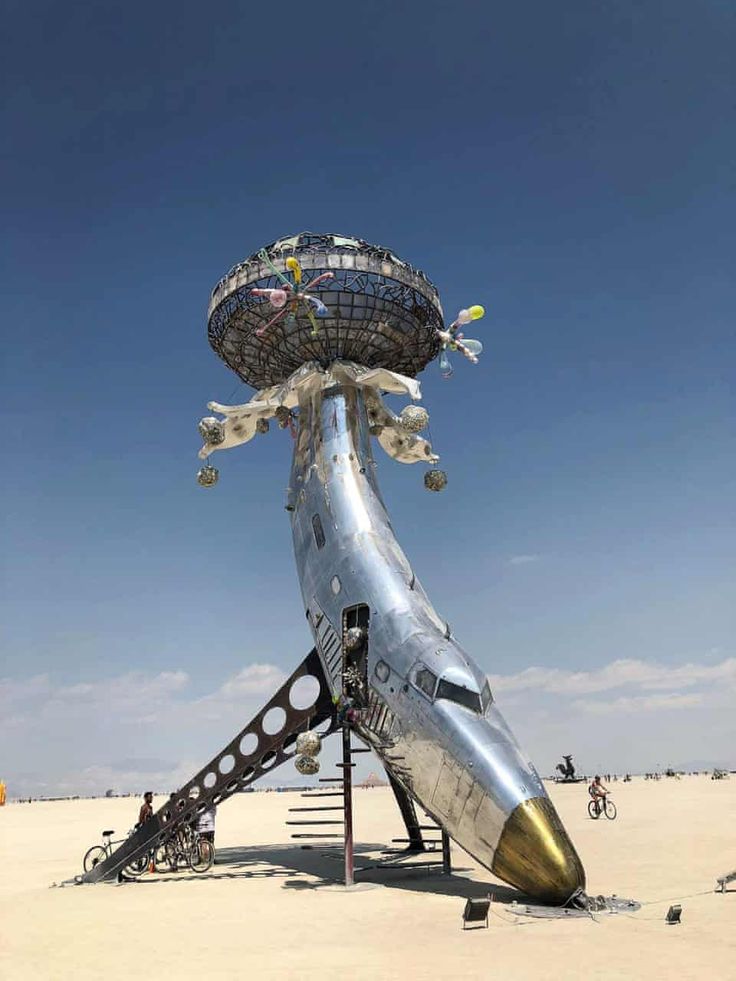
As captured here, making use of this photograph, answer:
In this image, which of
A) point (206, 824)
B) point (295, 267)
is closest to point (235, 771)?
point (206, 824)

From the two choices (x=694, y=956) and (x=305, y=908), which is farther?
(x=305, y=908)

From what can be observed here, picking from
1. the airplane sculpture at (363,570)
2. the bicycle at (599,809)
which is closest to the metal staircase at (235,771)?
the airplane sculpture at (363,570)

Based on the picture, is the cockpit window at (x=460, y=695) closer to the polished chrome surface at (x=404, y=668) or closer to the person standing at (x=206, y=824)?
the polished chrome surface at (x=404, y=668)

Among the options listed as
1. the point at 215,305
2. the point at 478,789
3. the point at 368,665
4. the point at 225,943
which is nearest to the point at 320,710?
the point at 368,665

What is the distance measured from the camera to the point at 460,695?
19.5 meters

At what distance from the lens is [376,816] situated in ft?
161

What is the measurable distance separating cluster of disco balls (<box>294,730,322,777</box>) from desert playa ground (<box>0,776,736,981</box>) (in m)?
2.75

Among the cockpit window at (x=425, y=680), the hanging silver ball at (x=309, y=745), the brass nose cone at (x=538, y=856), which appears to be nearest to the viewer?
the brass nose cone at (x=538, y=856)

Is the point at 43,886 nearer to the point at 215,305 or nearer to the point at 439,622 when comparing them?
the point at 439,622

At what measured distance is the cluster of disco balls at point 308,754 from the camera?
21.8 meters

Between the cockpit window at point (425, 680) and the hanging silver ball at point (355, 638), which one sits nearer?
the cockpit window at point (425, 680)

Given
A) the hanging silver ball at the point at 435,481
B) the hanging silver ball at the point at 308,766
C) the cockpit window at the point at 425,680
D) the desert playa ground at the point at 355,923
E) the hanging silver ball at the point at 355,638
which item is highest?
the hanging silver ball at the point at 435,481

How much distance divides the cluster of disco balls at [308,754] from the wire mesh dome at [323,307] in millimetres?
12329

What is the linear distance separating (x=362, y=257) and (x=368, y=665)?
13.2m
